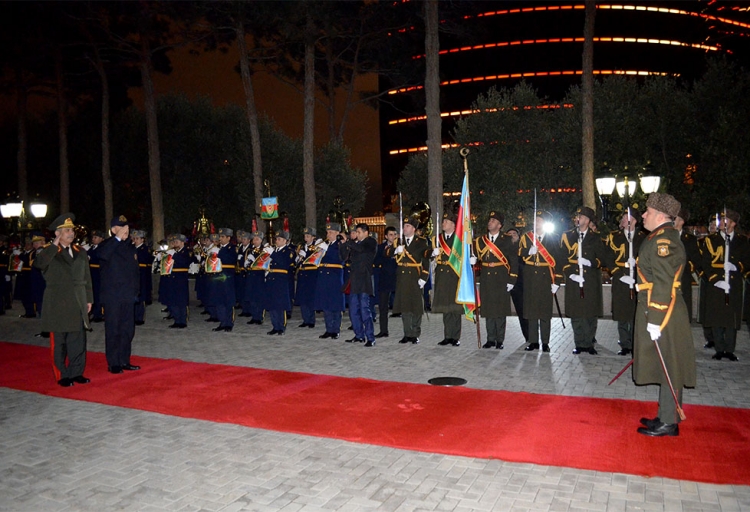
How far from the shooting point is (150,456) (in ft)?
17.3

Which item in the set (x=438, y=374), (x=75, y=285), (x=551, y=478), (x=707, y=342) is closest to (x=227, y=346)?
(x=75, y=285)

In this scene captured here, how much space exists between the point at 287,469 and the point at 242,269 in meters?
9.98

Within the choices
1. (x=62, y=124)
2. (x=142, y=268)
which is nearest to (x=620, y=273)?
(x=142, y=268)

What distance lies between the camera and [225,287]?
1240cm

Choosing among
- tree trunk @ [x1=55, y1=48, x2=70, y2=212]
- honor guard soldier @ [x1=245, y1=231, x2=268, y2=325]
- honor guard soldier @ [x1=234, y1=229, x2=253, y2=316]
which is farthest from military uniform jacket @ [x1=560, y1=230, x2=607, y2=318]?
tree trunk @ [x1=55, y1=48, x2=70, y2=212]

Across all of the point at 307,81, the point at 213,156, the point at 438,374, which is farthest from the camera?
the point at 213,156

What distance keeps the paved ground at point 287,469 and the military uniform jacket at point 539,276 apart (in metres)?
1.48

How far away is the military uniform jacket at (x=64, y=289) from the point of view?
7641mm

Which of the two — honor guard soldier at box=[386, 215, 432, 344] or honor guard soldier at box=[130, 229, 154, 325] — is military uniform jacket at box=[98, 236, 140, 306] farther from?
honor guard soldier at box=[130, 229, 154, 325]

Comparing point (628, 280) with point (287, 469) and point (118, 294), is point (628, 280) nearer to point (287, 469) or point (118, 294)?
point (287, 469)

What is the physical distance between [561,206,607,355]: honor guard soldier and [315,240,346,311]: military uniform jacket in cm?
423

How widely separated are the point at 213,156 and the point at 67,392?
2705 centimetres

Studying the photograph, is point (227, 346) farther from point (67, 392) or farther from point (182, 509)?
point (182, 509)

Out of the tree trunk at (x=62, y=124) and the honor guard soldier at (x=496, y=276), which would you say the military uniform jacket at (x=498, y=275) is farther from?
the tree trunk at (x=62, y=124)
